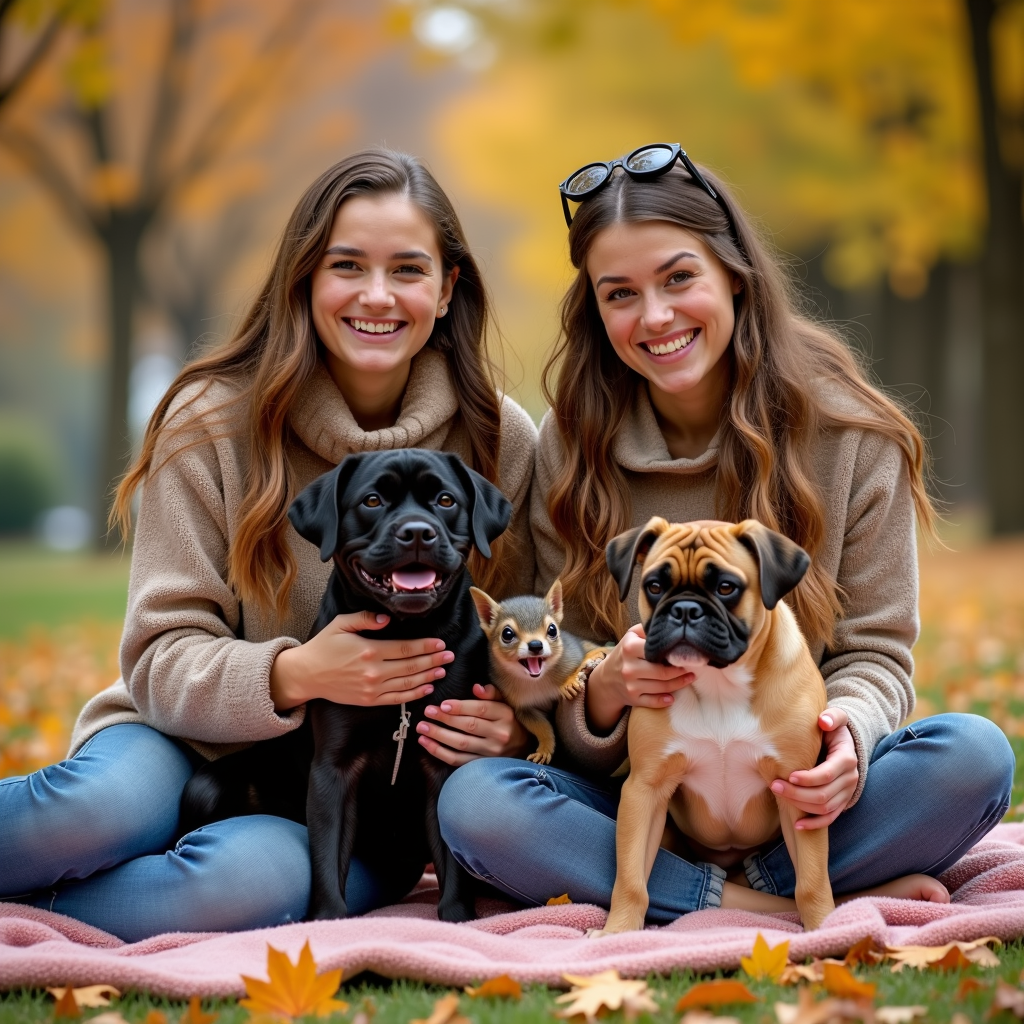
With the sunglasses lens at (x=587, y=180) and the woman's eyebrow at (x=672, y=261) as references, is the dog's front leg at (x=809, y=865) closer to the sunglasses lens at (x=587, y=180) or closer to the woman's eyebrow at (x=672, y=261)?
the woman's eyebrow at (x=672, y=261)

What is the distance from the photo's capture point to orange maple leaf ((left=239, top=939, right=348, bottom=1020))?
298cm

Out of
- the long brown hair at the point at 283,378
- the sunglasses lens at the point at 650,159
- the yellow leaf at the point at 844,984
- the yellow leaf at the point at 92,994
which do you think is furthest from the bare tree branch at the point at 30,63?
the yellow leaf at the point at 844,984

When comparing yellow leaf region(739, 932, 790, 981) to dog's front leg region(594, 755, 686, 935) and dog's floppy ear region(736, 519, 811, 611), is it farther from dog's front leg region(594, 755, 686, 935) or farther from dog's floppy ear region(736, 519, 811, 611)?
dog's floppy ear region(736, 519, 811, 611)

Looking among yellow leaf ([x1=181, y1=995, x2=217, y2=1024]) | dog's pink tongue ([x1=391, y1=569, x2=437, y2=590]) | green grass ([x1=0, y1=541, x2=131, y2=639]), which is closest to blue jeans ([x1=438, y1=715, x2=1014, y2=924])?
dog's pink tongue ([x1=391, y1=569, x2=437, y2=590])

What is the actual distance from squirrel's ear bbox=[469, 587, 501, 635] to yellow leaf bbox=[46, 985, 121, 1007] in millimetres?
1721

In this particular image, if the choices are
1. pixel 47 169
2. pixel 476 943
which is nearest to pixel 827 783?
pixel 476 943

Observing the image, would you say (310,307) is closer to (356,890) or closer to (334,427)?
(334,427)

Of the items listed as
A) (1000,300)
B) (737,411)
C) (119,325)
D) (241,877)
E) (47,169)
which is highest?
(47,169)

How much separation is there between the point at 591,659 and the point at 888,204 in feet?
49.8

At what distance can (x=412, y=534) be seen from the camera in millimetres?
3701

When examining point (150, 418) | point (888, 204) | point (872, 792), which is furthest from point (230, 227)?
point (872, 792)

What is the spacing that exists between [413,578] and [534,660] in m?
0.57

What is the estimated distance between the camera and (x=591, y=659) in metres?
4.34

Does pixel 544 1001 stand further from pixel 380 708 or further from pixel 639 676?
pixel 380 708
